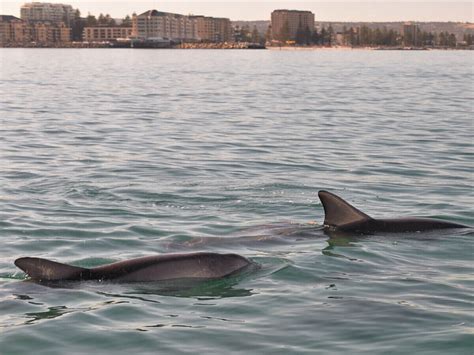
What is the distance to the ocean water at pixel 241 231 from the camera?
9312mm

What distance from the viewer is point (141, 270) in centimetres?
1067

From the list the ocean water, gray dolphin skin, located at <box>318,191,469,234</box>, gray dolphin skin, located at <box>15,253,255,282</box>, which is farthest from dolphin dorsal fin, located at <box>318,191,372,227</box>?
gray dolphin skin, located at <box>15,253,255,282</box>

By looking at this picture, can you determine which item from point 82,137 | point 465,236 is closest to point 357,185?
point 465,236

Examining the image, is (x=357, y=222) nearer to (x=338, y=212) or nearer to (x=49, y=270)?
(x=338, y=212)

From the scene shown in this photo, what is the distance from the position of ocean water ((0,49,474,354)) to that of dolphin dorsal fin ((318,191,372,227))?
29 centimetres

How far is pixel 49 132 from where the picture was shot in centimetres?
2878

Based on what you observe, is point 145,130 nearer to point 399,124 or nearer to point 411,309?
point 399,124

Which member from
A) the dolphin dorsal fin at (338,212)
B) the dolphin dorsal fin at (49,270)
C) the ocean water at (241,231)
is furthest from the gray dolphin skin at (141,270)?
the dolphin dorsal fin at (338,212)

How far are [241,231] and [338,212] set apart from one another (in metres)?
1.35

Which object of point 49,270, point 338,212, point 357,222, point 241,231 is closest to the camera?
point 49,270

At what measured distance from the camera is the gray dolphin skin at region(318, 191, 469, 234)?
13211 millimetres

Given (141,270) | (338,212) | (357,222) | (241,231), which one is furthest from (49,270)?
(357,222)

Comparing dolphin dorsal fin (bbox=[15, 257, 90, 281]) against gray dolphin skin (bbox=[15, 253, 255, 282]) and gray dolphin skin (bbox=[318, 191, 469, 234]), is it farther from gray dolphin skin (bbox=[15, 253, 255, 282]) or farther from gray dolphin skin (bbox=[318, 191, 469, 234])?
gray dolphin skin (bbox=[318, 191, 469, 234])

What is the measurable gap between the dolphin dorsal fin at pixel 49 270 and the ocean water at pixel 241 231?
6.3 inches
